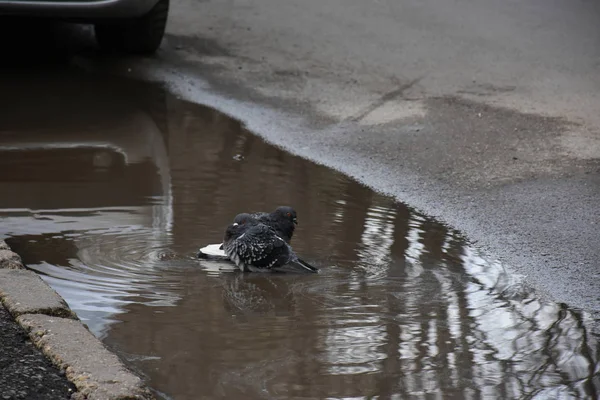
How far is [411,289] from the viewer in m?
4.66

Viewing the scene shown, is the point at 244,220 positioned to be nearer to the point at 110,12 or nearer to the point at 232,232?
the point at 232,232

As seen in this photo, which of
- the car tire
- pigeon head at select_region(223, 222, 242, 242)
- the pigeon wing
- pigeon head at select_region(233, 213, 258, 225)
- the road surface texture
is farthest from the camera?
the car tire

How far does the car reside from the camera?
8141 millimetres

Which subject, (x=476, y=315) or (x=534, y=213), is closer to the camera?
(x=476, y=315)

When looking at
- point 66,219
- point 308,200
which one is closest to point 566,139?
point 308,200

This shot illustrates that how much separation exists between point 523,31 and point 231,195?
18.1 feet

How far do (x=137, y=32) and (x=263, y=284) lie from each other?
5.30 meters

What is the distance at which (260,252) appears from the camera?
16.0 ft

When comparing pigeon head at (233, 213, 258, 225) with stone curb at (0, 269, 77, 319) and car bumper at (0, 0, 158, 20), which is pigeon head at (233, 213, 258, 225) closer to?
stone curb at (0, 269, 77, 319)

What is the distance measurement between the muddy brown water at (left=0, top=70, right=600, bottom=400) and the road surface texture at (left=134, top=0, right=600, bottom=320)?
35 cm

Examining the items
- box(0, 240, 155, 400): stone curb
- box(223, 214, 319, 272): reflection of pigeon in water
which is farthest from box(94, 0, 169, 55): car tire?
box(0, 240, 155, 400): stone curb

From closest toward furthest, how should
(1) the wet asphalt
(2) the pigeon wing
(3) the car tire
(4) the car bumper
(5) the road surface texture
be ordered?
(2) the pigeon wing → (1) the wet asphalt → (5) the road surface texture → (4) the car bumper → (3) the car tire

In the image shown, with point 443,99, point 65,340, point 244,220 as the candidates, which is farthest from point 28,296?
point 443,99

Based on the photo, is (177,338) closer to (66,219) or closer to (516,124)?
(66,219)
